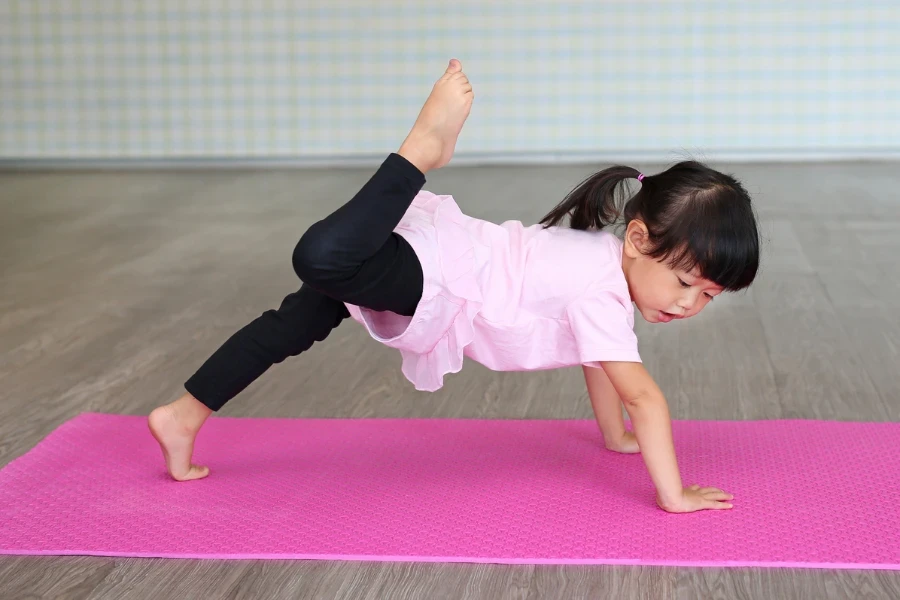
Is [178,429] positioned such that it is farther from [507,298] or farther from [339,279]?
[507,298]

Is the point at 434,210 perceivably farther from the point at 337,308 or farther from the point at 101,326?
the point at 101,326

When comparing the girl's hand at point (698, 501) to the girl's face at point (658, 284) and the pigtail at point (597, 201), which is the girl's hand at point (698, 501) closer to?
the girl's face at point (658, 284)

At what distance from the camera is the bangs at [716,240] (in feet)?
4.25

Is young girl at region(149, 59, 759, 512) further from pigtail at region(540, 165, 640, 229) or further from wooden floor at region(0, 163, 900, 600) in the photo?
wooden floor at region(0, 163, 900, 600)

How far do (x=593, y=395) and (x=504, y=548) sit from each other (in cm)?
39

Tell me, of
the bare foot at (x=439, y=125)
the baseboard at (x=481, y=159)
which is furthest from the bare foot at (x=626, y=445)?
the baseboard at (x=481, y=159)

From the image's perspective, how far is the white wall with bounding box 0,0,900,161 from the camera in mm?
4777

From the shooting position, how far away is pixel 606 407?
1.54 metres

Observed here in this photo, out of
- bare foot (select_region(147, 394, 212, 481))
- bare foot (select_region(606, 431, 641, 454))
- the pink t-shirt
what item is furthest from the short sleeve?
bare foot (select_region(147, 394, 212, 481))

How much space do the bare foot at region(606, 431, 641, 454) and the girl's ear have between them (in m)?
0.32

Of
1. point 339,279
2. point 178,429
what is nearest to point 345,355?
point 178,429

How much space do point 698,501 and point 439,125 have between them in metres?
0.60

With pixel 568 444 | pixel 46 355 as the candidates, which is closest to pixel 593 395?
pixel 568 444

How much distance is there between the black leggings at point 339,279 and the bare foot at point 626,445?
1.32 ft
